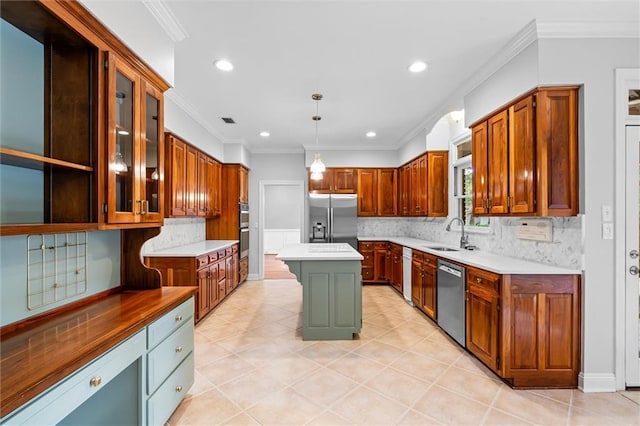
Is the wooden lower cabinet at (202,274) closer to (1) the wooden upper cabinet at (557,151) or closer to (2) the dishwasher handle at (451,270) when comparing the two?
(2) the dishwasher handle at (451,270)

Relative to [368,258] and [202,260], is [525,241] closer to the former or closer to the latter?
[368,258]

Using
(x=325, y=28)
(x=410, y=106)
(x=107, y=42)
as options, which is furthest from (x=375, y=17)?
(x=410, y=106)

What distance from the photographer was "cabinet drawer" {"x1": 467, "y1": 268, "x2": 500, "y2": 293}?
8.23ft

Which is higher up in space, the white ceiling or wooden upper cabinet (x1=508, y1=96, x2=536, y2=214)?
the white ceiling

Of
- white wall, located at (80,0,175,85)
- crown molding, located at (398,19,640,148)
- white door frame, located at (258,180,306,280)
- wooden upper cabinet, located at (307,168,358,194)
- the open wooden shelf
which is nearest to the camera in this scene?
the open wooden shelf

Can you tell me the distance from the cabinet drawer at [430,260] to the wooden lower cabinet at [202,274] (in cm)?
288

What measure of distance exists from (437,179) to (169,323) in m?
4.29

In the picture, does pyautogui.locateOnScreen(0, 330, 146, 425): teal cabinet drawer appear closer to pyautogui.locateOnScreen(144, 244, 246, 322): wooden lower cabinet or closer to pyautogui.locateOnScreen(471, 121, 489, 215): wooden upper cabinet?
pyautogui.locateOnScreen(144, 244, 246, 322): wooden lower cabinet

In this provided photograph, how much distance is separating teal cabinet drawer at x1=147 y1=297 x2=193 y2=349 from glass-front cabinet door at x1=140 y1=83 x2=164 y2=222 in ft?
2.15

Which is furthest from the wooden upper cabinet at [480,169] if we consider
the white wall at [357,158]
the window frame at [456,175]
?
the white wall at [357,158]

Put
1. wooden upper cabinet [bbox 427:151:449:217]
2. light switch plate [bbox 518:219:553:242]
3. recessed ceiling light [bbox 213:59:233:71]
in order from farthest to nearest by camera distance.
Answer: wooden upper cabinet [bbox 427:151:449:217]
recessed ceiling light [bbox 213:59:233:71]
light switch plate [bbox 518:219:553:242]

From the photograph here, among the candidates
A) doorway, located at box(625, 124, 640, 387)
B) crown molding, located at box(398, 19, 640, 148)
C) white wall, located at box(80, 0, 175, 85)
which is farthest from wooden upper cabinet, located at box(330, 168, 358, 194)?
doorway, located at box(625, 124, 640, 387)

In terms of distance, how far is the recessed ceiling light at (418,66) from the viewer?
296 cm

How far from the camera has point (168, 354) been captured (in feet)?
6.30
